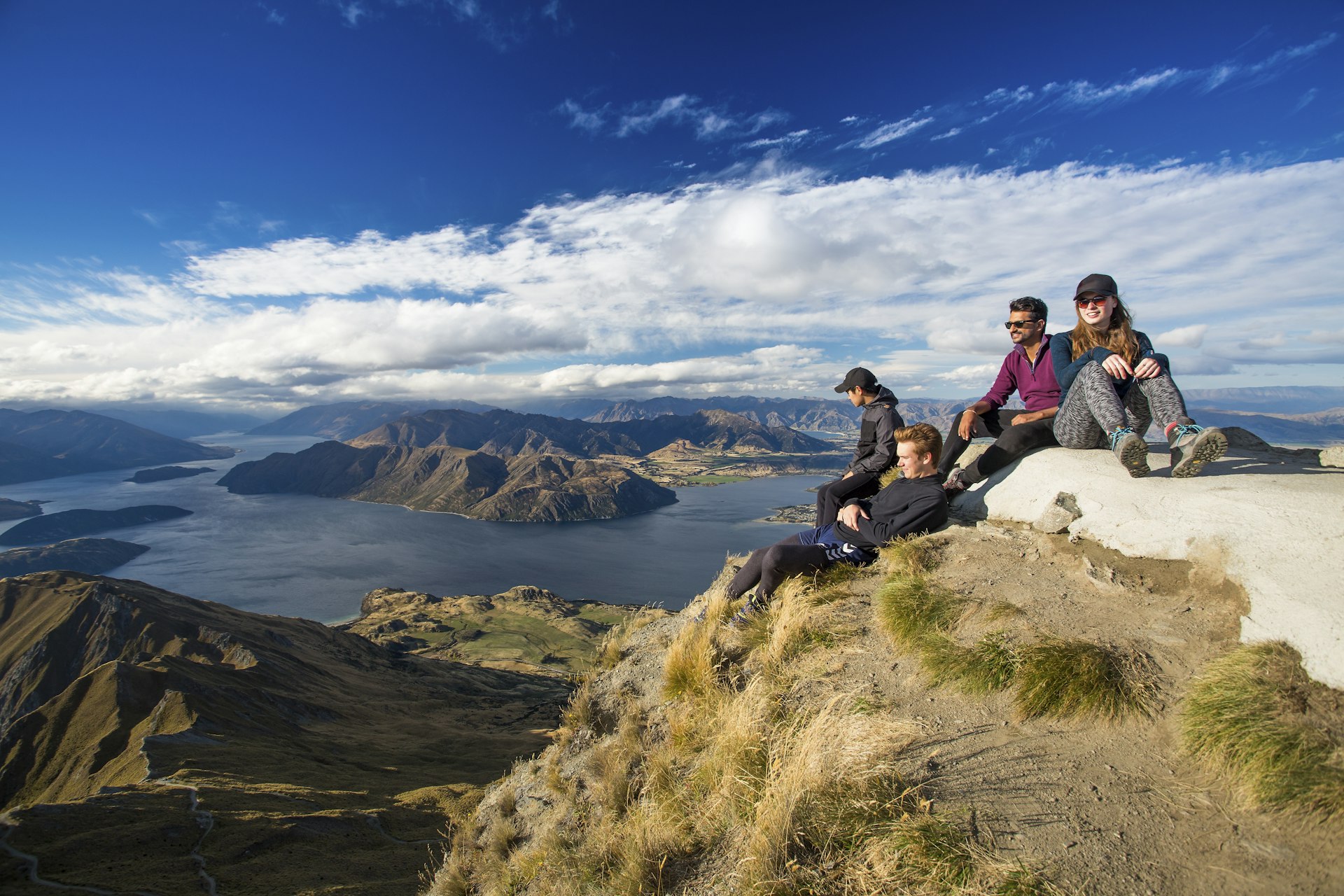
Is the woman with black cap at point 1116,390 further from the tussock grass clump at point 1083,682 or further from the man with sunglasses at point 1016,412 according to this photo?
the tussock grass clump at point 1083,682

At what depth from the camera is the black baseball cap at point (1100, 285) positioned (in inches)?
294

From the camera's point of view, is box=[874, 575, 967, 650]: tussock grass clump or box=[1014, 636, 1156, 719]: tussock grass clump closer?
box=[1014, 636, 1156, 719]: tussock grass clump

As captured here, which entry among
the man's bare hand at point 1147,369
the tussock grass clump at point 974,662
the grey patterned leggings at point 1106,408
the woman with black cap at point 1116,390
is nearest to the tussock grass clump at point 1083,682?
the tussock grass clump at point 974,662

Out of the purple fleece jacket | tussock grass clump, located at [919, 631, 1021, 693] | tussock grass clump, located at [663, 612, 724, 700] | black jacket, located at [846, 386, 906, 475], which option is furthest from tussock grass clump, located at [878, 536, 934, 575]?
the purple fleece jacket

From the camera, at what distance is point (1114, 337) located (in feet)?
24.6

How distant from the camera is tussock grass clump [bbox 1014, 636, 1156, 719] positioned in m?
4.61

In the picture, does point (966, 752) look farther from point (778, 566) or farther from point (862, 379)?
point (862, 379)

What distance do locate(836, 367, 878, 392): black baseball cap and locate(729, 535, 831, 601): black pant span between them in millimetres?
3090

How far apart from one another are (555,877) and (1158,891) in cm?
537

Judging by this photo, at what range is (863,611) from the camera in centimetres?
746

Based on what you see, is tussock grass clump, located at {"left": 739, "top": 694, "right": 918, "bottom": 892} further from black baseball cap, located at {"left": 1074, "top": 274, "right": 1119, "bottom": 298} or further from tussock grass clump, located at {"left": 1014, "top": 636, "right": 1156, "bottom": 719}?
black baseball cap, located at {"left": 1074, "top": 274, "right": 1119, "bottom": 298}

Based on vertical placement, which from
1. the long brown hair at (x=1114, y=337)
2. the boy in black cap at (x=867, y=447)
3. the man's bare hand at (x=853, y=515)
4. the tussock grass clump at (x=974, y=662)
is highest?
the long brown hair at (x=1114, y=337)

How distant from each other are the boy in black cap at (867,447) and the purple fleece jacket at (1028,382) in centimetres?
172

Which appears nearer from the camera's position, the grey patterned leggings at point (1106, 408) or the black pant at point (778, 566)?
the grey patterned leggings at point (1106, 408)
